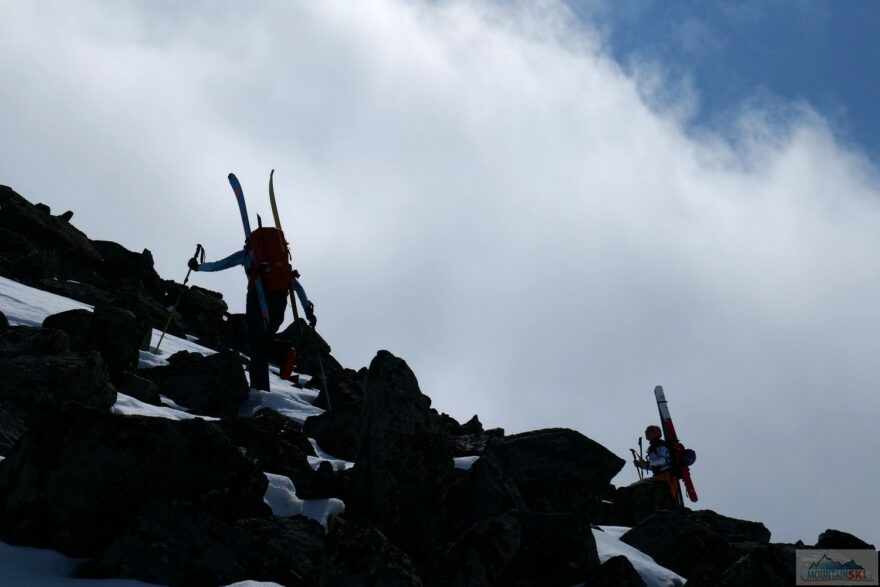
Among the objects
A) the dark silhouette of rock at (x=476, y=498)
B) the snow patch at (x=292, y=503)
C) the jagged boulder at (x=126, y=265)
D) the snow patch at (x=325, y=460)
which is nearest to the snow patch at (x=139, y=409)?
the snow patch at (x=325, y=460)

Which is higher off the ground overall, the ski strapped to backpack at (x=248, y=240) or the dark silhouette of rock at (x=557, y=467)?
the ski strapped to backpack at (x=248, y=240)

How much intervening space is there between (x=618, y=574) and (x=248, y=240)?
11.6 m

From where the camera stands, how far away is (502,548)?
26.5 ft

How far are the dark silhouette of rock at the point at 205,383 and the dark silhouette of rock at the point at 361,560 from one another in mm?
6518

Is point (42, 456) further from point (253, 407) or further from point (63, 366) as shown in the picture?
point (253, 407)

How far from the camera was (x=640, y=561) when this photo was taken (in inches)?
392

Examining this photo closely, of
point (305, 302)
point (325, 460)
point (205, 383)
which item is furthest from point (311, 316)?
point (325, 460)

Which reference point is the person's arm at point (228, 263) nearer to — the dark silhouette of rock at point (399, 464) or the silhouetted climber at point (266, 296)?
the silhouetted climber at point (266, 296)

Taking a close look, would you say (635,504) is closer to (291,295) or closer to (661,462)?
(661,462)

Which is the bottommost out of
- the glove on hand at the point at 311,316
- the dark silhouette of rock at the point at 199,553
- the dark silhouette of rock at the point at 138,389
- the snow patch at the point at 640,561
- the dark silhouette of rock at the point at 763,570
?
the dark silhouette of rock at the point at 199,553

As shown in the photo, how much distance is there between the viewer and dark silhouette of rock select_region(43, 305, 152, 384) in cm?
1345

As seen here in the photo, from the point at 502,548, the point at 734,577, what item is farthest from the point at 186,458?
the point at 734,577

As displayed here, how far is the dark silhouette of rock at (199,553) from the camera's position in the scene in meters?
6.09

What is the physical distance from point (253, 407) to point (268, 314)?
3.33 meters
